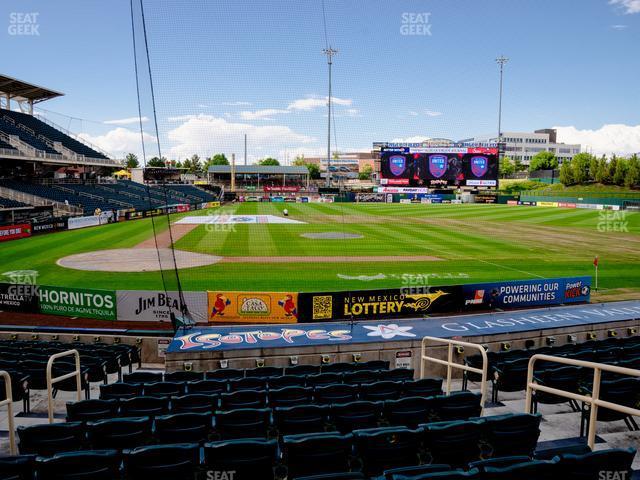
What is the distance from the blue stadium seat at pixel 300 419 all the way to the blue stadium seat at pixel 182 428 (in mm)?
800

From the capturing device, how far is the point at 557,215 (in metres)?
55.9

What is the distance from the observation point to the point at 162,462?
13.4ft

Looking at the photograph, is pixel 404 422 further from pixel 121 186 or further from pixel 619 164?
pixel 619 164

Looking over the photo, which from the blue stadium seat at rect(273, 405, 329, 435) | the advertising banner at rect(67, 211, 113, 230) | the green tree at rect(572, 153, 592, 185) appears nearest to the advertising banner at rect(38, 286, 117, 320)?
the blue stadium seat at rect(273, 405, 329, 435)

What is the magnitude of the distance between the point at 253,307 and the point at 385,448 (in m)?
10.9

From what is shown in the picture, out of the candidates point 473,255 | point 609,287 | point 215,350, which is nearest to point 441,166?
point 473,255

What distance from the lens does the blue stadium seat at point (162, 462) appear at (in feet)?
13.2

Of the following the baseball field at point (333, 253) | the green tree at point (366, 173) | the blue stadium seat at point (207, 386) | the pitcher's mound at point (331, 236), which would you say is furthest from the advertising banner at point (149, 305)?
the green tree at point (366, 173)

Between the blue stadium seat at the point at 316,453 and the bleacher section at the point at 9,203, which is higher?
the bleacher section at the point at 9,203

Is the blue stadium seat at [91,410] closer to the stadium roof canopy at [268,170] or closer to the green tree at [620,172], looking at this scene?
the stadium roof canopy at [268,170]

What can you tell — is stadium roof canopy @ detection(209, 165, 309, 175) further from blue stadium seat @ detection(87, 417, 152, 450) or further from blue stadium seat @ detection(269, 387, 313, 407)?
blue stadium seat @ detection(87, 417, 152, 450)

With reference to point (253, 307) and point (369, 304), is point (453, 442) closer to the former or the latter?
point (369, 304)

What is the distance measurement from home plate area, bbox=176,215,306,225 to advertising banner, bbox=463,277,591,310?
105 ft

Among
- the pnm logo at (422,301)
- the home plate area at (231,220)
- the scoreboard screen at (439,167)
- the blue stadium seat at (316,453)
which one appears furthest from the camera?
the scoreboard screen at (439,167)
